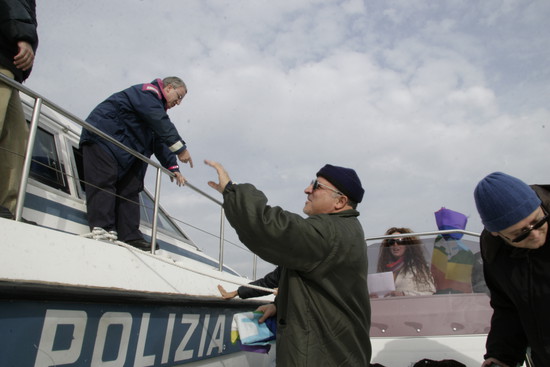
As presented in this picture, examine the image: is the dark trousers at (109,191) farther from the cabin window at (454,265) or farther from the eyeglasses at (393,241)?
the cabin window at (454,265)

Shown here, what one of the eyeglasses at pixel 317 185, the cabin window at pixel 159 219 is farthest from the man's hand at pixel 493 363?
the cabin window at pixel 159 219

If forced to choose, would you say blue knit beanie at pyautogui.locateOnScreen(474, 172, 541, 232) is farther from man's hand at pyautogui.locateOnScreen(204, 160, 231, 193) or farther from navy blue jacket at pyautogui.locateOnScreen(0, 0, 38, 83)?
navy blue jacket at pyautogui.locateOnScreen(0, 0, 38, 83)

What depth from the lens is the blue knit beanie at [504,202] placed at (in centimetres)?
181

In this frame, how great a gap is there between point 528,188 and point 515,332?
85cm

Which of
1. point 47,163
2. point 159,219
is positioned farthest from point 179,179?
point 159,219

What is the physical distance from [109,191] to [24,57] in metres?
0.96

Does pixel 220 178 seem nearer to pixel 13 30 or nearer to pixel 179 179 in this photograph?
pixel 13 30

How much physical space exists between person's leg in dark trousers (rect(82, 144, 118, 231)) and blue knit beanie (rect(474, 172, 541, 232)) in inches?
86.9

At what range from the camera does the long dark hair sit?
4102mm

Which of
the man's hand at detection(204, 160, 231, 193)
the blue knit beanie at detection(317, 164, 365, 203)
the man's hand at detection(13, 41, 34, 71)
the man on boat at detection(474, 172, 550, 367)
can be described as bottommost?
the man on boat at detection(474, 172, 550, 367)

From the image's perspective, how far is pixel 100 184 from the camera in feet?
9.84

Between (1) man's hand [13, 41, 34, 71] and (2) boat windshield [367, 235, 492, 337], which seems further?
(2) boat windshield [367, 235, 492, 337]

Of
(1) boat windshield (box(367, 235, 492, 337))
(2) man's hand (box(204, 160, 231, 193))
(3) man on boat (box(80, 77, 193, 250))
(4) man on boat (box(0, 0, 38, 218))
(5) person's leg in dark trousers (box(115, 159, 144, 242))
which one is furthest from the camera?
(1) boat windshield (box(367, 235, 492, 337))

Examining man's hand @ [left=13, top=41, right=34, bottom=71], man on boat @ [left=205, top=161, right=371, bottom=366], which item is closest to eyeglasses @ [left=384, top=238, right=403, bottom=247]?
man on boat @ [left=205, top=161, right=371, bottom=366]
